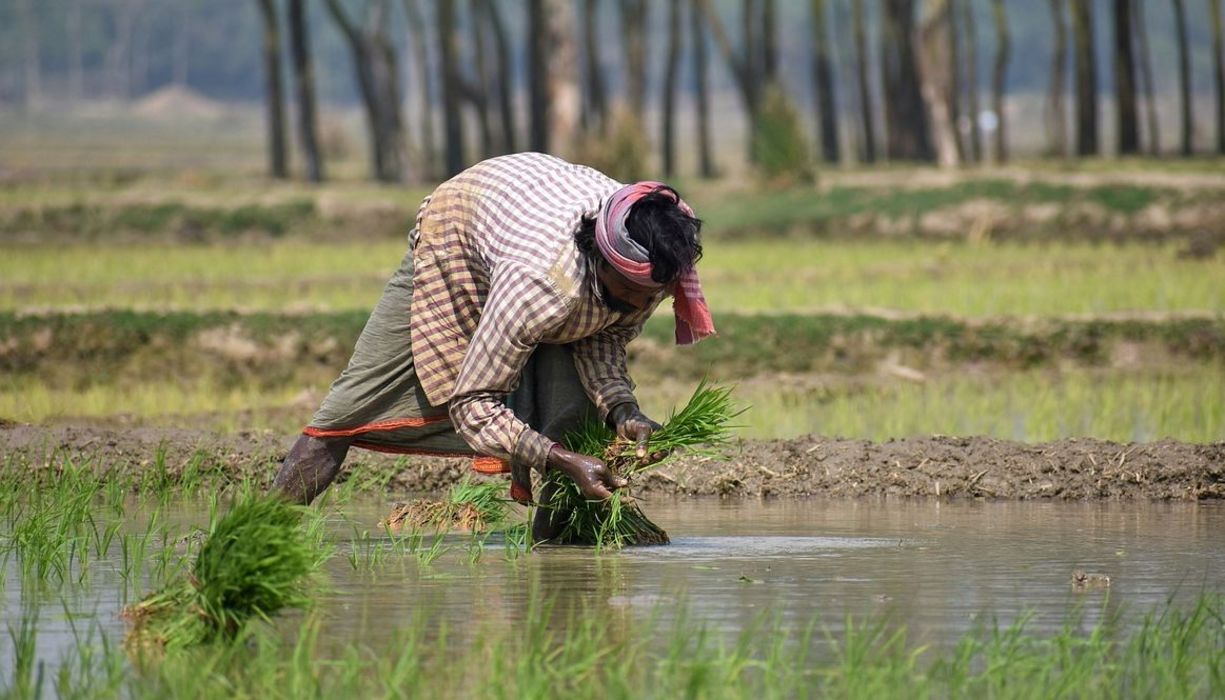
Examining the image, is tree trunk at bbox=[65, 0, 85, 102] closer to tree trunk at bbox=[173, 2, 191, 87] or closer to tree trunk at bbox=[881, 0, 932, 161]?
tree trunk at bbox=[173, 2, 191, 87]

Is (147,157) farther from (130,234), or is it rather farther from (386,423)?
(386,423)

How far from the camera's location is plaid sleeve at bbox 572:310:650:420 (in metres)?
5.64

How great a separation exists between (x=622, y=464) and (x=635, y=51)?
30408 millimetres

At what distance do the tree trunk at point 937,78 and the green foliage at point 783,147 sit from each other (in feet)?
20.8

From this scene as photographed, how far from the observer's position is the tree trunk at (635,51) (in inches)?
1348

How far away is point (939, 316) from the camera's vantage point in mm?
12258

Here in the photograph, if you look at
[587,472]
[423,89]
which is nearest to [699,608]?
[587,472]

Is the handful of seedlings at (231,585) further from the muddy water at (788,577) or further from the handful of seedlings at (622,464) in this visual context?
the handful of seedlings at (622,464)

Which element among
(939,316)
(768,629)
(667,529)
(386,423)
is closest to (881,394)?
(939,316)

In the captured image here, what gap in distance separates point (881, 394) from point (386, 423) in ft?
17.8

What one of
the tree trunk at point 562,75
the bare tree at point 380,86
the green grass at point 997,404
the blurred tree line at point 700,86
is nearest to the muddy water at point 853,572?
the green grass at point 997,404

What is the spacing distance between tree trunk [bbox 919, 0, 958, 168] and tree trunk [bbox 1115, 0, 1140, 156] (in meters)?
2.61

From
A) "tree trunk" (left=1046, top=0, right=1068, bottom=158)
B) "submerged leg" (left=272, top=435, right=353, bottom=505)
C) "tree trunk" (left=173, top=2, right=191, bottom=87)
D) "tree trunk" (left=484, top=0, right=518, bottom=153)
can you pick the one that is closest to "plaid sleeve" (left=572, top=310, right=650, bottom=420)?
"submerged leg" (left=272, top=435, right=353, bottom=505)

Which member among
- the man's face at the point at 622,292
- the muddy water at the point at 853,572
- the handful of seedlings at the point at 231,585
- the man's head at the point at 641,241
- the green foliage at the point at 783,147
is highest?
the green foliage at the point at 783,147
